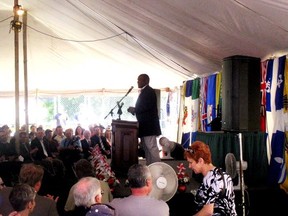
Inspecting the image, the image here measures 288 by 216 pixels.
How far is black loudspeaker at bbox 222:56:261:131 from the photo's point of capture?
14.9ft

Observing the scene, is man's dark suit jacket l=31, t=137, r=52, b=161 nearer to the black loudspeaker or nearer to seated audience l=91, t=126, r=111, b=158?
seated audience l=91, t=126, r=111, b=158

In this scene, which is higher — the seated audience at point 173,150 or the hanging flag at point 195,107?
the hanging flag at point 195,107

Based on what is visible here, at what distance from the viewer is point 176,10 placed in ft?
14.9

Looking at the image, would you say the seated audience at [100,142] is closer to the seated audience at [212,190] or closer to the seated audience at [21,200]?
the seated audience at [212,190]

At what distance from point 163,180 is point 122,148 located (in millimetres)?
2050

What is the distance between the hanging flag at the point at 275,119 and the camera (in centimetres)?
520

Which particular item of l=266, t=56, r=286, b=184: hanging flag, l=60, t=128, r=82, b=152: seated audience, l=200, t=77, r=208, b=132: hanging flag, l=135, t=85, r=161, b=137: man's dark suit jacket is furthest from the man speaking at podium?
l=200, t=77, r=208, b=132: hanging flag

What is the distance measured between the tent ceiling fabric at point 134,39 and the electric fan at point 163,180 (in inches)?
67.7

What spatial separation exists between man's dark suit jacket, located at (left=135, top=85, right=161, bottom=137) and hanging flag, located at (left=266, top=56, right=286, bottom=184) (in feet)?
5.60

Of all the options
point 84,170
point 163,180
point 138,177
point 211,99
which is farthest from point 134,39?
point 138,177

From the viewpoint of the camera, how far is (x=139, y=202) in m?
2.07

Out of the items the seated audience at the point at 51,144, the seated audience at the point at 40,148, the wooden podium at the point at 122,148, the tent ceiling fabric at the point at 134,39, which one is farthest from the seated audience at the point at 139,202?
the seated audience at the point at 51,144

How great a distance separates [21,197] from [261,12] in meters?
2.86

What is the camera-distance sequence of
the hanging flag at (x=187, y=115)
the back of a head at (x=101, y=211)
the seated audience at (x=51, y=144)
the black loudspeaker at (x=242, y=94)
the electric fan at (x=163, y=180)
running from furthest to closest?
the hanging flag at (x=187, y=115) → the seated audience at (x=51, y=144) → the black loudspeaker at (x=242, y=94) → the electric fan at (x=163, y=180) → the back of a head at (x=101, y=211)
